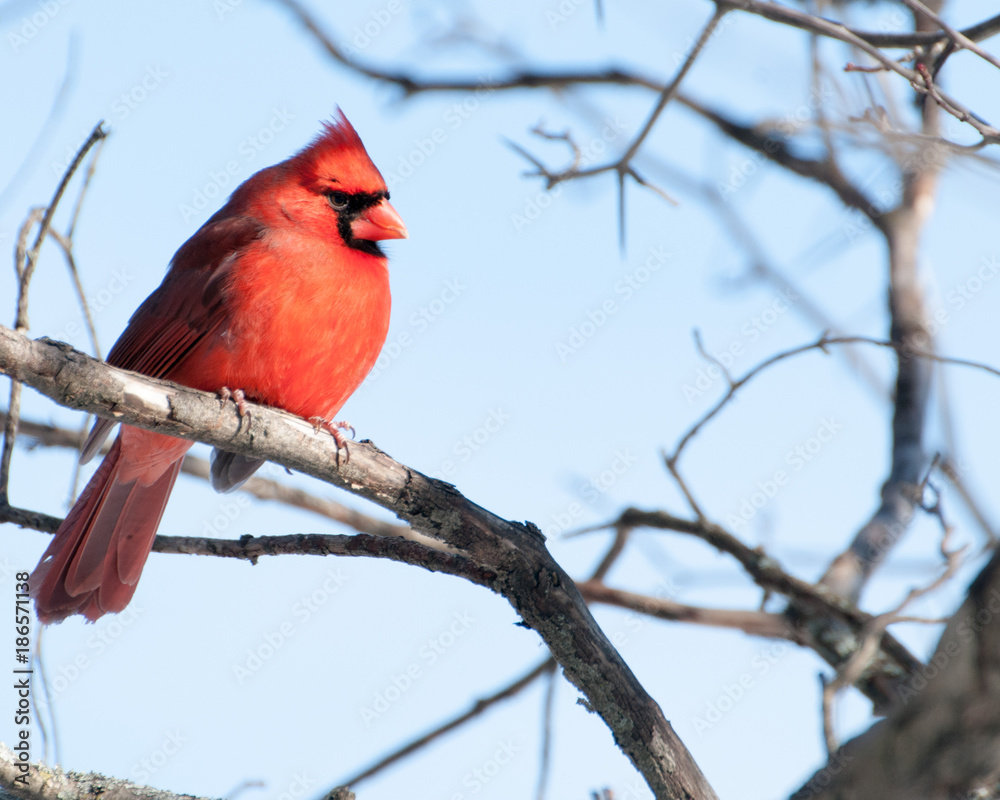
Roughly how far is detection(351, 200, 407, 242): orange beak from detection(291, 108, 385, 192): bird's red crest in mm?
108

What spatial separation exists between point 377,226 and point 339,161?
0.28m

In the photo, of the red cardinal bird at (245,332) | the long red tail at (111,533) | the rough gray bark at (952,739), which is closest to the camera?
the rough gray bark at (952,739)

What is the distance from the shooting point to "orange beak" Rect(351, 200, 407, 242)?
314 cm

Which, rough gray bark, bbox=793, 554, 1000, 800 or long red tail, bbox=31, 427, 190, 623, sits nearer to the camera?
rough gray bark, bbox=793, 554, 1000, 800

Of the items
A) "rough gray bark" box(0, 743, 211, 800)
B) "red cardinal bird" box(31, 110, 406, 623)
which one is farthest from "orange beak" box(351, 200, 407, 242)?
"rough gray bark" box(0, 743, 211, 800)

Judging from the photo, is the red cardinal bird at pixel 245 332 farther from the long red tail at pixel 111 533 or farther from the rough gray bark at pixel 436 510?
the rough gray bark at pixel 436 510

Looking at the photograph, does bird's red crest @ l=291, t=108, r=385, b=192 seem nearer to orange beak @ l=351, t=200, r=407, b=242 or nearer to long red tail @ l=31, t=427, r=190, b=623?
orange beak @ l=351, t=200, r=407, b=242

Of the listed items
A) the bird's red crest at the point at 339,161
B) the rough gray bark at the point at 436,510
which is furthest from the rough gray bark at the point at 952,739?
the bird's red crest at the point at 339,161

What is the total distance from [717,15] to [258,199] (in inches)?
61.0

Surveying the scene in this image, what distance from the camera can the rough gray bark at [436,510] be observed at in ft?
6.09

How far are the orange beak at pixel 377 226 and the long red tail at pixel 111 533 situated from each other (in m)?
0.86

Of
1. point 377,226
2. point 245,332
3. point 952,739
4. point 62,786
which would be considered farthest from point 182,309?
point 952,739

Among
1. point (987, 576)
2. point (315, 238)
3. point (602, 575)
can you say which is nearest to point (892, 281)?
point (602, 575)

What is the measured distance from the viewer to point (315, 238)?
299cm
